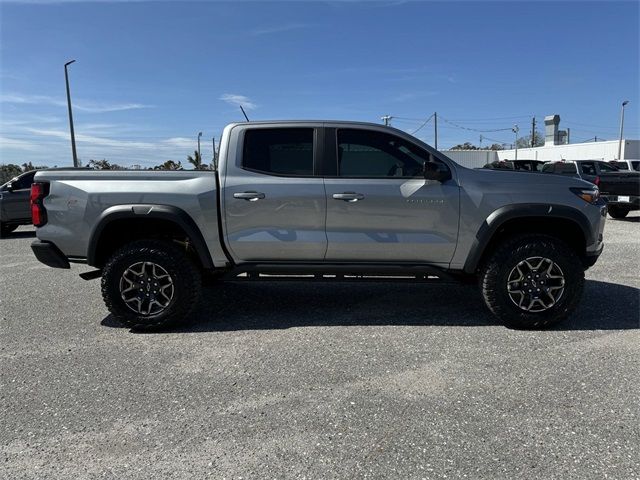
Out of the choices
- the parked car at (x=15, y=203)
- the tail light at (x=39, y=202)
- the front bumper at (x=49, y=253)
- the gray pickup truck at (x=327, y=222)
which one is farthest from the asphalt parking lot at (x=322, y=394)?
the parked car at (x=15, y=203)

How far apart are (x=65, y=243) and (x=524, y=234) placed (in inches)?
171

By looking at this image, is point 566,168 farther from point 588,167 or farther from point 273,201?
point 273,201

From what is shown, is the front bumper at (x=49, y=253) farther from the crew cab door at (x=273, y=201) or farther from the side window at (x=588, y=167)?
the side window at (x=588, y=167)

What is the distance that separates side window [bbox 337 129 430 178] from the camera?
4512mm

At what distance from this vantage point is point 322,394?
3.20 metres

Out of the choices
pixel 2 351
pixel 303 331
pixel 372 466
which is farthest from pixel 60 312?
pixel 372 466

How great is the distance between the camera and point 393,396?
317 cm

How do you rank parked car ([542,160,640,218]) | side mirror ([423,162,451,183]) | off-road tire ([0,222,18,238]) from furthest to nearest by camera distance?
parked car ([542,160,640,218]) → off-road tire ([0,222,18,238]) → side mirror ([423,162,451,183])

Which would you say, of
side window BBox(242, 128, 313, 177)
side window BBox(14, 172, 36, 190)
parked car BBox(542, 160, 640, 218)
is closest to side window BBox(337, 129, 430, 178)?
side window BBox(242, 128, 313, 177)

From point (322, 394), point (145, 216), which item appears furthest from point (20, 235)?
point (322, 394)

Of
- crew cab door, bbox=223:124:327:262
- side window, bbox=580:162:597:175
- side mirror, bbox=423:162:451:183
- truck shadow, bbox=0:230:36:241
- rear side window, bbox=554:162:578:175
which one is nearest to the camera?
side mirror, bbox=423:162:451:183

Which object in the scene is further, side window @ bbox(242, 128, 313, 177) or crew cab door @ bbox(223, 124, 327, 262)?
side window @ bbox(242, 128, 313, 177)

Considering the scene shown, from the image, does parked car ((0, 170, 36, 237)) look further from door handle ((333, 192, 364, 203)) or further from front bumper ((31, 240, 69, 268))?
door handle ((333, 192, 364, 203))

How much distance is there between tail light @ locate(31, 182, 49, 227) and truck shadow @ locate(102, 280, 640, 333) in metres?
1.18
